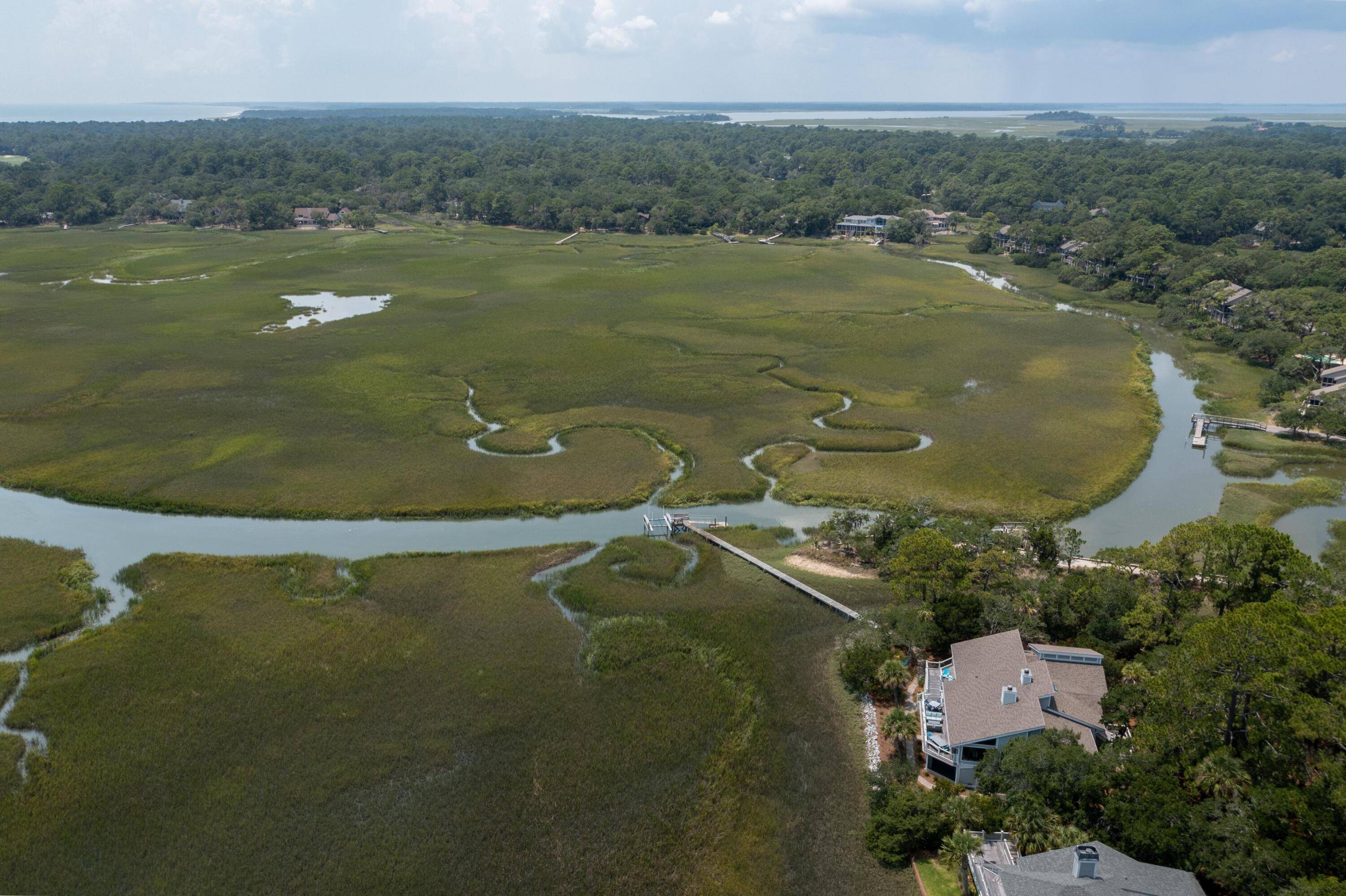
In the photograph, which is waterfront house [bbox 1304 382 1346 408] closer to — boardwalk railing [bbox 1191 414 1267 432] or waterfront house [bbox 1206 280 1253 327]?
boardwalk railing [bbox 1191 414 1267 432]

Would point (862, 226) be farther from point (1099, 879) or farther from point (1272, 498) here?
point (1099, 879)

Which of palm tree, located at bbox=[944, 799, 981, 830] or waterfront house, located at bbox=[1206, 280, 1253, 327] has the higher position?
waterfront house, located at bbox=[1206, 280, 1253, 327]

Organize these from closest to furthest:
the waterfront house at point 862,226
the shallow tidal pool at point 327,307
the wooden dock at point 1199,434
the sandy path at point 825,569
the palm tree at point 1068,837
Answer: the palm tree at point 1068,837 → the sandy path at point 825,569 → the wooden dock at point 1199,434 → the shallow tidal pool at point 327,307 → the waterfront house at point 862,226

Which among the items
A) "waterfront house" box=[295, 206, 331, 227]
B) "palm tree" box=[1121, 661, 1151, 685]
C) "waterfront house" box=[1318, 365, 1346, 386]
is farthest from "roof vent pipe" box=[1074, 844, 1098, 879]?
"waterfront house" box=[295, 206, 331, 227]

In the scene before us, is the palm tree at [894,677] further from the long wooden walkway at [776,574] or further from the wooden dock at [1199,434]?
the wooden dock at [1199,434]

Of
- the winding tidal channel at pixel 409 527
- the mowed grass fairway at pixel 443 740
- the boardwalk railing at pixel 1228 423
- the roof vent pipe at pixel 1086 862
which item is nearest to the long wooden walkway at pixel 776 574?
the mowed grass fairway at pixel 443 740

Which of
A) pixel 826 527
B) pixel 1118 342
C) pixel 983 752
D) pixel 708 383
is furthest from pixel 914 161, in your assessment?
pixel 983 752

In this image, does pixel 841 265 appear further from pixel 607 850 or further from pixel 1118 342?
pixel 607 850
